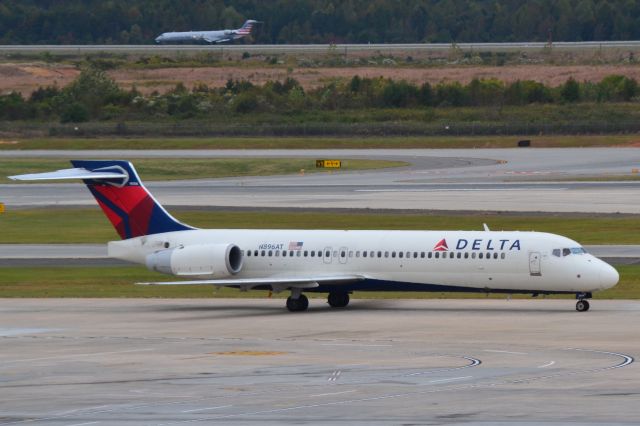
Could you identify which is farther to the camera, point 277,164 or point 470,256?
point 277,164

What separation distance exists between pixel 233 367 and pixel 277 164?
79.5 meters

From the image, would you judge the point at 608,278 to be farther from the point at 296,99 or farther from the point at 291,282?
the point at 296,99

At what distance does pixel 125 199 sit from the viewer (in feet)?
162

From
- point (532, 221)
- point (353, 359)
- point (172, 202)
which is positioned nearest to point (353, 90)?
point (172, 202)

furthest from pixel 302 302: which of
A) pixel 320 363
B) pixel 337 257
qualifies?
pixel 320 363

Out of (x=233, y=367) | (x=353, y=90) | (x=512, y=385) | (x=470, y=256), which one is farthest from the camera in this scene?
(x=353, y=90)

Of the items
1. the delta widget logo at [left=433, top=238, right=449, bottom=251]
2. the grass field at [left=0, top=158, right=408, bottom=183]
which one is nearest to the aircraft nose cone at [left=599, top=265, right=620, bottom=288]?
the delta widget logo at [left=433, top=238, right=449, bottom=251]

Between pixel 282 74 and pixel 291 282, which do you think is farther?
pixel 282 74

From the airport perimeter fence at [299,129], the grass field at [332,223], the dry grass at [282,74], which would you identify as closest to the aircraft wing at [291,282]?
the grass field at [332,223]

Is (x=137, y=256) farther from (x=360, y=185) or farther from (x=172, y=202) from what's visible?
(x=360, y=185)

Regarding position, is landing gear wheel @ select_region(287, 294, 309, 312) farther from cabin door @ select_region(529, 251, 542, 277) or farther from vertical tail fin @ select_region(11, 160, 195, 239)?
cabin door @ select_region(529, 251, 542, 277)

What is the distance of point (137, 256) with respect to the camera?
4916 cm

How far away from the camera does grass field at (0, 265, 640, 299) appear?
51.5m

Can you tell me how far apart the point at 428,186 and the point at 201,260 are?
154 feet
